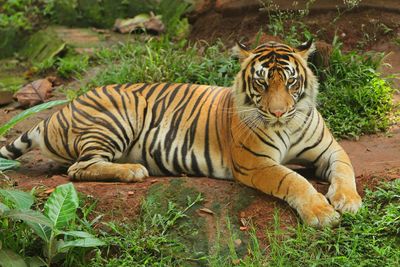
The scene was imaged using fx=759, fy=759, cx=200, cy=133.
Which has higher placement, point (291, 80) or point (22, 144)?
point (291, 80)

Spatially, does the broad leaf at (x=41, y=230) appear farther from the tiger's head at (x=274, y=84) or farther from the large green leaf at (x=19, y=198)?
the tiger's head at (x=274, y=84)

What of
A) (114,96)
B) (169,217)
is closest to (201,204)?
(169,217)

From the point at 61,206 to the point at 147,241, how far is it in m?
Answer: 0.59

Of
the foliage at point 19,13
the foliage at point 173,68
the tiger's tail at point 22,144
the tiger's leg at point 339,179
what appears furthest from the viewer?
the foliage at point 19,13

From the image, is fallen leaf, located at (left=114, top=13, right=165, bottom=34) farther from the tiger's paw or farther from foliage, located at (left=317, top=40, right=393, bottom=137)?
the tiger's paw

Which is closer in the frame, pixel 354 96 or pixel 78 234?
pixel 78 234

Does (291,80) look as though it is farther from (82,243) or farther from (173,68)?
(173,68)

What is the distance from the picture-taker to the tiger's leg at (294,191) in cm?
470

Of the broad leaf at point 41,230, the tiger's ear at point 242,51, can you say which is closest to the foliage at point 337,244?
the broad leaf at point 41,230

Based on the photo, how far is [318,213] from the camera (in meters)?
4.70

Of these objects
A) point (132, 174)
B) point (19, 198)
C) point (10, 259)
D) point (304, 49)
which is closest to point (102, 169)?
point (132, 174)

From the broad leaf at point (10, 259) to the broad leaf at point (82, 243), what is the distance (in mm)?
237

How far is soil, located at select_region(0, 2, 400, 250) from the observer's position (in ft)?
16.8

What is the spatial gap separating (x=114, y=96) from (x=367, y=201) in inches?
90.4
